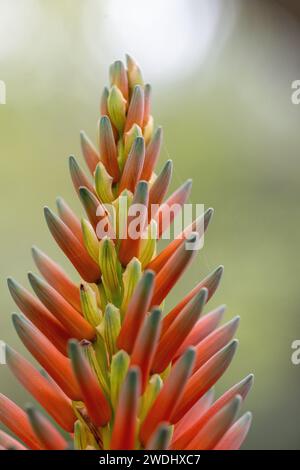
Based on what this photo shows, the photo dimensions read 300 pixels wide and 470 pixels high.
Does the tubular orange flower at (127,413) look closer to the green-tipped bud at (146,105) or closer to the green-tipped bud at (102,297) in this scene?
the green-tipped bud at (102,297)

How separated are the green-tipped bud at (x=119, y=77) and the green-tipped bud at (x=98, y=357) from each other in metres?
0.36

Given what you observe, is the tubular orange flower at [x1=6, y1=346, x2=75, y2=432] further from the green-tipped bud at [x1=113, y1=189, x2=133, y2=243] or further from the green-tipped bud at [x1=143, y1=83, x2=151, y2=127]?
the green-tipped bud at [x1=143, y1=83, x2=151, y2=127]

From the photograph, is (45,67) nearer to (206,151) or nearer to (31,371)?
(206,151)

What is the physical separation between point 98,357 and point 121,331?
0.27 feet

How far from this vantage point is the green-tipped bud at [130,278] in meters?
0.74

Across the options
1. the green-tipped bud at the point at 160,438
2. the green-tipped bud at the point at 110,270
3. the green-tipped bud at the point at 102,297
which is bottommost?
the green-tipped bud at the point at 160,438

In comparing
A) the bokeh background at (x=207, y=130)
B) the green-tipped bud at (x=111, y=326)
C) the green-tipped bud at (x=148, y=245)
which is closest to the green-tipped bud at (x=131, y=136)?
the green-tipped bud at (x=148, y=245)

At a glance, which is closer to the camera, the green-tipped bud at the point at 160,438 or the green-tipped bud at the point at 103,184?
the green-tipped bud at the point at 160,438

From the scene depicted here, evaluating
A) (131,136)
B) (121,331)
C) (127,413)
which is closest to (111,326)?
(121,331)

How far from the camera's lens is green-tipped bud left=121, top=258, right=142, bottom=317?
29.1 inches

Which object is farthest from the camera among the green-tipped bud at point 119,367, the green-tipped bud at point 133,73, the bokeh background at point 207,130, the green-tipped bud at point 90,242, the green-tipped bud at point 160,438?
the bokeh background at point 207,130

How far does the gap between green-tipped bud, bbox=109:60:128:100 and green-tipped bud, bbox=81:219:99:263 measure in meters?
0.22

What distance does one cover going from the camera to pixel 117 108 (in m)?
0.84

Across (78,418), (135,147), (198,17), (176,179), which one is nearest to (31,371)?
(78,418)
